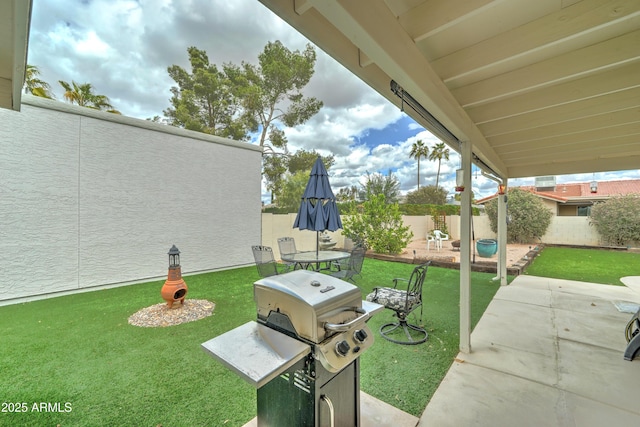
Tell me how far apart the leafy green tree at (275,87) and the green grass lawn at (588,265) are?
418 inches

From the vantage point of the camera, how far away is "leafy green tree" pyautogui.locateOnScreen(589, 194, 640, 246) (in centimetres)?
1009

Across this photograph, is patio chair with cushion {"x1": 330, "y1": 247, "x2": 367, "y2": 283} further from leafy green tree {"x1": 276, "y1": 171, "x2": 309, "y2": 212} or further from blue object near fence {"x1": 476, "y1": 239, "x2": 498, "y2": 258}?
leafy green tree {"x1": 276, "y1": 171, "x2": 309, "y2": 212}

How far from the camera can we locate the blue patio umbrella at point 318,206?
539 centimetres

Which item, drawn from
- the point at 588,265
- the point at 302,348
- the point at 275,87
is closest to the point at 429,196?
the point at 588,265

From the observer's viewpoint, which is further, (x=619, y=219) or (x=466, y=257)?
(x=619, y=219)

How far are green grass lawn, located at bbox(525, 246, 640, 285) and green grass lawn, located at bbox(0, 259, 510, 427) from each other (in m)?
4.08

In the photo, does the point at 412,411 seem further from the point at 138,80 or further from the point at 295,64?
the point at 138,80

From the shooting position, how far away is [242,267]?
24.5 feet

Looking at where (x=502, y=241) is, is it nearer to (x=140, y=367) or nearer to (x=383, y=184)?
(x=140, y=367)

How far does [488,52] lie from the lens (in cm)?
181

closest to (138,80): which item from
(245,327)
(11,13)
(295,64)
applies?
(295,64)

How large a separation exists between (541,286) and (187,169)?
837 centimetres

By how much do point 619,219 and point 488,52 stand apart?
13718 mm

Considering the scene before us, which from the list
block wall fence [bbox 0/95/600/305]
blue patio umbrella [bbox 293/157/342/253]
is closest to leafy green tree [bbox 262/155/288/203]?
block wall fence [bbox 0/95/600/305]
